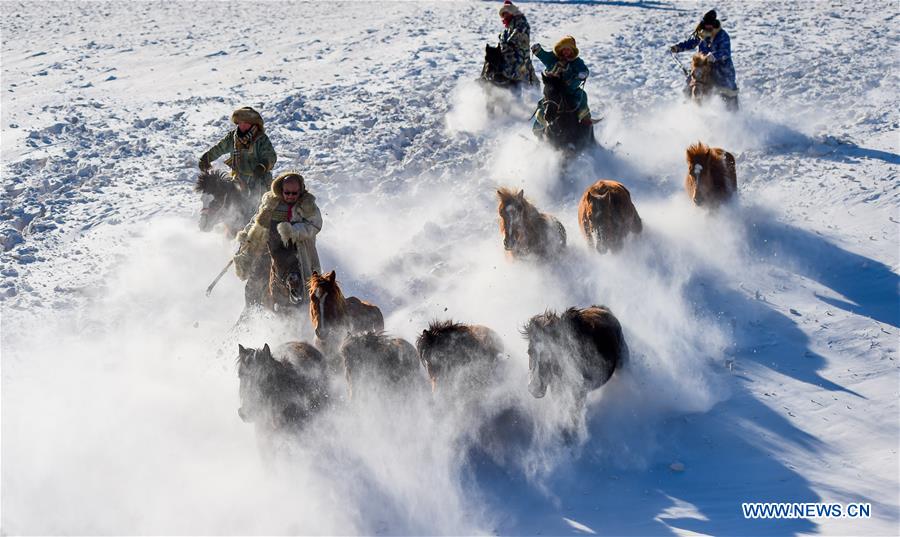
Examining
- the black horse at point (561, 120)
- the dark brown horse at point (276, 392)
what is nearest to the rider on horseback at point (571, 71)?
the black horse at point (561, 120)

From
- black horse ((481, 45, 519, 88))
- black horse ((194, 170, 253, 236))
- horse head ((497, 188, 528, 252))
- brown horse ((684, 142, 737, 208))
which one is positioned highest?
black horse ((481, 45, 519, 88))

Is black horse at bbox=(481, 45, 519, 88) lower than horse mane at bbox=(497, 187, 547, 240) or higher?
higher

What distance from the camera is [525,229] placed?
9.79 meters

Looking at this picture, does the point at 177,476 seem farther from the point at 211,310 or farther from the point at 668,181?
the point at 668,181

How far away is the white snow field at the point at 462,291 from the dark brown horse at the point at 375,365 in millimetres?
155

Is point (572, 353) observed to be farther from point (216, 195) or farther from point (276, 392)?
point (216, 195)

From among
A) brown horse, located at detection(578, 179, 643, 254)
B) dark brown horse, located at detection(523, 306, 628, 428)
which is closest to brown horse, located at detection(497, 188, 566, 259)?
brown horse, located at detection(578, 179, 643, 254)

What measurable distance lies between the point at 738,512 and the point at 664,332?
2517 mm

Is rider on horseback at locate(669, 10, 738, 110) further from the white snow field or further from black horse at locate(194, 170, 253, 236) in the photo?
black horse at locate(194, 170, 253, 236)

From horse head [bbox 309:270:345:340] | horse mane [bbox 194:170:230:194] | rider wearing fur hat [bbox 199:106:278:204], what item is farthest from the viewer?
horse mane [bbox 194:170:230:194]

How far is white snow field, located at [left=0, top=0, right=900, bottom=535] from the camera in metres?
6.82

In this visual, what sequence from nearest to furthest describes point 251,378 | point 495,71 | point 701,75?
point 251,378 < point 701,75 < point 495,71

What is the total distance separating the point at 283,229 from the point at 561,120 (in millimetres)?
5721

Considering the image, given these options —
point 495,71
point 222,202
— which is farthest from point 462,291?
point 495,71
